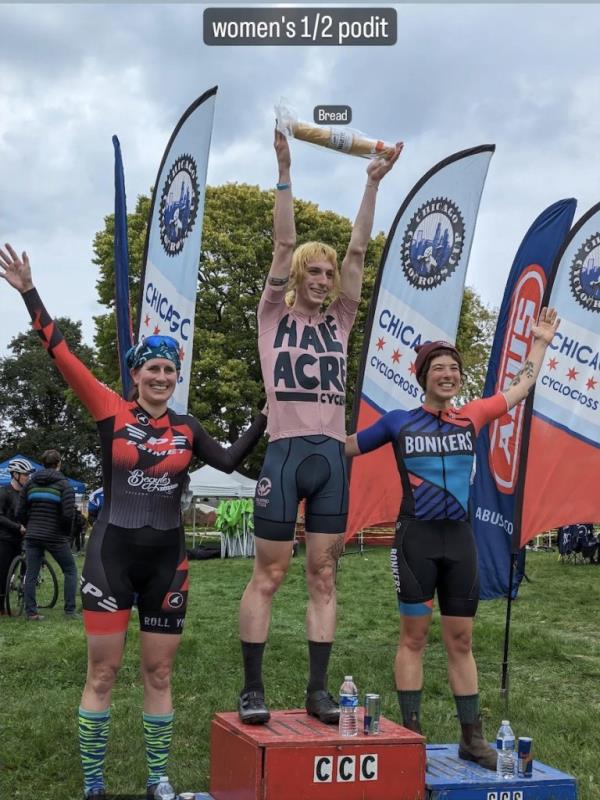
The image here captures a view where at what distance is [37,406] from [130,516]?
55.1m

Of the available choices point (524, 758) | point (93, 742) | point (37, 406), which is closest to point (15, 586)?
point (93, 742)

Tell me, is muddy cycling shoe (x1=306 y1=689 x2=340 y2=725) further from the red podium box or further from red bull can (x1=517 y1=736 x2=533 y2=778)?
red bull can (x1=517 y1=736 x2=533 y2=778)

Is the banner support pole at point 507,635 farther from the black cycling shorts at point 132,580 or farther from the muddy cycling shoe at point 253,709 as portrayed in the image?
Answer: the black cycling shorts at point 132,580

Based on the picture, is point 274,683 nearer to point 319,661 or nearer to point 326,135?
point 319,661

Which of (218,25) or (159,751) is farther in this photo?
(218,25)

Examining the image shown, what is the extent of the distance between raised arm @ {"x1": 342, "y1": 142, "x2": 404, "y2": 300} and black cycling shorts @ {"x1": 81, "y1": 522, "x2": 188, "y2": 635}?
1.63 meters

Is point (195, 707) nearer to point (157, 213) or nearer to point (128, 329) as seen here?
point (128, 329)

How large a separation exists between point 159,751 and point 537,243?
5092 mm

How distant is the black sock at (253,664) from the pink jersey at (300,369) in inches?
41.7

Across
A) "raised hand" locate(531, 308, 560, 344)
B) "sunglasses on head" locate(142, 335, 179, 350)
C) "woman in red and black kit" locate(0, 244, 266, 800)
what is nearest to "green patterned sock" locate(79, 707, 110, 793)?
"woman in red and black kit" locate(0, 244, 266, 800)

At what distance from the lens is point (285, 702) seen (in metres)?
7.32

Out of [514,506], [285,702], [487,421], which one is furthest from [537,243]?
[285,702]

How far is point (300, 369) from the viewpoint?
482cm

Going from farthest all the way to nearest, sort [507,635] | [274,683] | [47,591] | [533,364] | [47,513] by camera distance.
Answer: [47,591] → [47,513] → [274,683] → [507,635] → [533,364]
